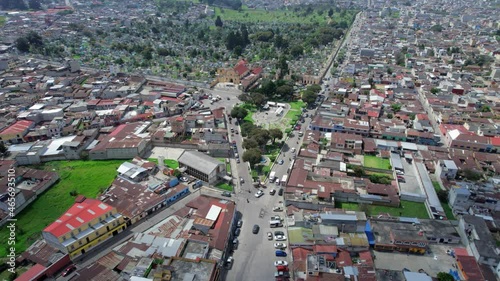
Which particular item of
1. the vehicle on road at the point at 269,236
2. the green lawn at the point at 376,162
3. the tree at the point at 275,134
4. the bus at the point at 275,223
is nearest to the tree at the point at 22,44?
the tree at the point at 275,134

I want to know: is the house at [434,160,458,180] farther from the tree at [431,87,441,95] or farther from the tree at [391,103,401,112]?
the tree at [431,87,441,95]

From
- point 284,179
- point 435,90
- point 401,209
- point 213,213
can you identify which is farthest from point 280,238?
point 435,90

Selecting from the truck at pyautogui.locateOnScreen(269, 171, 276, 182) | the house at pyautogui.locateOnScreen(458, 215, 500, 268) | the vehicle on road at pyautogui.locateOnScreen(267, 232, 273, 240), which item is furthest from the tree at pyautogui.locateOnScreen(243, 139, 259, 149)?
the house at pyautogui.locateOnScreen(458, 215, 500, 268)

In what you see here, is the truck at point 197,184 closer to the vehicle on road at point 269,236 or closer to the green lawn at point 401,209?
the vehicle on road at point 269,236

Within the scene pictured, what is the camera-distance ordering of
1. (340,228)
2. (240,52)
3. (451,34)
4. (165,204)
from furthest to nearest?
(451,34)
(240,52)
(165,204)
(340,228)

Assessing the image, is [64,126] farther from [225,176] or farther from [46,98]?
[225,176]

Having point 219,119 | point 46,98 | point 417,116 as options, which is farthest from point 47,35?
point 417,116
